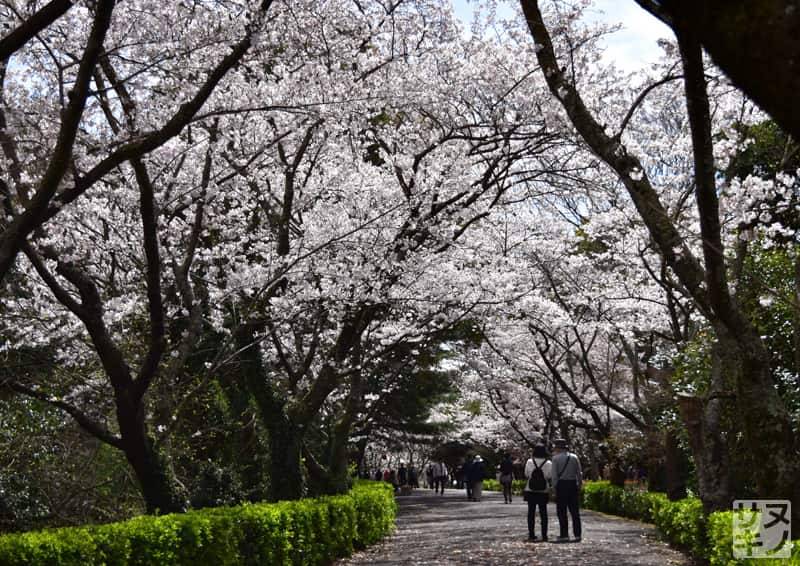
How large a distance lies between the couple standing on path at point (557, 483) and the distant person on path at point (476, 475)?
16.0m

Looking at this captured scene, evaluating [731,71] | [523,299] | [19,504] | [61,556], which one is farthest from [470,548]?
[731,71]

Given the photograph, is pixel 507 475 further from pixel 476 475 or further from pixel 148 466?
pixel 148 466

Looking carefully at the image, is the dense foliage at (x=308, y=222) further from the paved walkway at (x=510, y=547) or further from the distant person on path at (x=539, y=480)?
the distant person on path at (x=539, y=480)

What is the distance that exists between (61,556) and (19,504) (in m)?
5.48

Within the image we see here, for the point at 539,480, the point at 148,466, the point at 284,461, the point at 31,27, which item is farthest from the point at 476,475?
the point at 31,27

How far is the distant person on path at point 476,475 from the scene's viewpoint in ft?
94.4

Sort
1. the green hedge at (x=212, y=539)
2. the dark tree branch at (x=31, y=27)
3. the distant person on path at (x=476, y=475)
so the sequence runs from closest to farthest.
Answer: the dark tree branch at (x=31, y=27) → the green hedge at (x=212, y=539) → the distant person on path at (x=476, y=475)

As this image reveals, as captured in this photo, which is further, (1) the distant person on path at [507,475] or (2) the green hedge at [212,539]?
(1) the distant person on path at [507,475]

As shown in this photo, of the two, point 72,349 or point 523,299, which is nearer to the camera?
point 72,349

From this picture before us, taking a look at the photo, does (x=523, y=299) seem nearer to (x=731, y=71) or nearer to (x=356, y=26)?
(x=356, y=26)

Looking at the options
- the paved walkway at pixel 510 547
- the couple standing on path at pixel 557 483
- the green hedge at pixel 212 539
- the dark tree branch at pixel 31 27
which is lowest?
the paved walkway at pixel 510 547

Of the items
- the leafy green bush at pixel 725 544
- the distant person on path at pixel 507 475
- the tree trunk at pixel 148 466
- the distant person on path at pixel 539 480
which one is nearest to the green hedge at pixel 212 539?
the tree trunk at pixel 148 466

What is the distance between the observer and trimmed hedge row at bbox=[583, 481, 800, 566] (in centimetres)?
701

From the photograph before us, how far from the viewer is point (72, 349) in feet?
37.8
